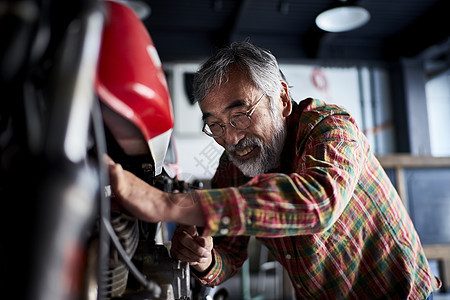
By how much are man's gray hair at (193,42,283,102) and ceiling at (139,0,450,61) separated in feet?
14.5

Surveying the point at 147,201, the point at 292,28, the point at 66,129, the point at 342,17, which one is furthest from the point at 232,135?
the point at 292,28

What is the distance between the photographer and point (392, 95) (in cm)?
678

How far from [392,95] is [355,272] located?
20.6ft

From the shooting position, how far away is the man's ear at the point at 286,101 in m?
Result: 1.26

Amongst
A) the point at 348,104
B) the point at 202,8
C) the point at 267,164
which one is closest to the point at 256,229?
the point at 267,164

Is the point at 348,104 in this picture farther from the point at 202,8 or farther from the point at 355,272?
the point at 355,272

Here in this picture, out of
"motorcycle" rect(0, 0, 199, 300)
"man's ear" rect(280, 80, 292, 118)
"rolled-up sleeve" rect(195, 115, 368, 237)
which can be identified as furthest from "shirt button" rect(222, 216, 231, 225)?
"man's ear" rect(280, 80, 292, 118)

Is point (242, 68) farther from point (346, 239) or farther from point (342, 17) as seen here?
point (342, 17)

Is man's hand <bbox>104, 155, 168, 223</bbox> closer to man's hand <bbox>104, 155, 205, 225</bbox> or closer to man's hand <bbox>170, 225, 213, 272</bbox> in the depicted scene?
man's hand <bbox>104, 155, 205, 225</bbox>

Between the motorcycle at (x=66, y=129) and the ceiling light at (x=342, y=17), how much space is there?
380 centimetres

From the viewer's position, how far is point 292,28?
6.15 meters

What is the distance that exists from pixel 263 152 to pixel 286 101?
21 cm

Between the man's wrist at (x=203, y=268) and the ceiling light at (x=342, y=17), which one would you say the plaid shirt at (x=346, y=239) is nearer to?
the man's wrist at (x=203, y=268)

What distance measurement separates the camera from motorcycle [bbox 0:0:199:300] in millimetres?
413
